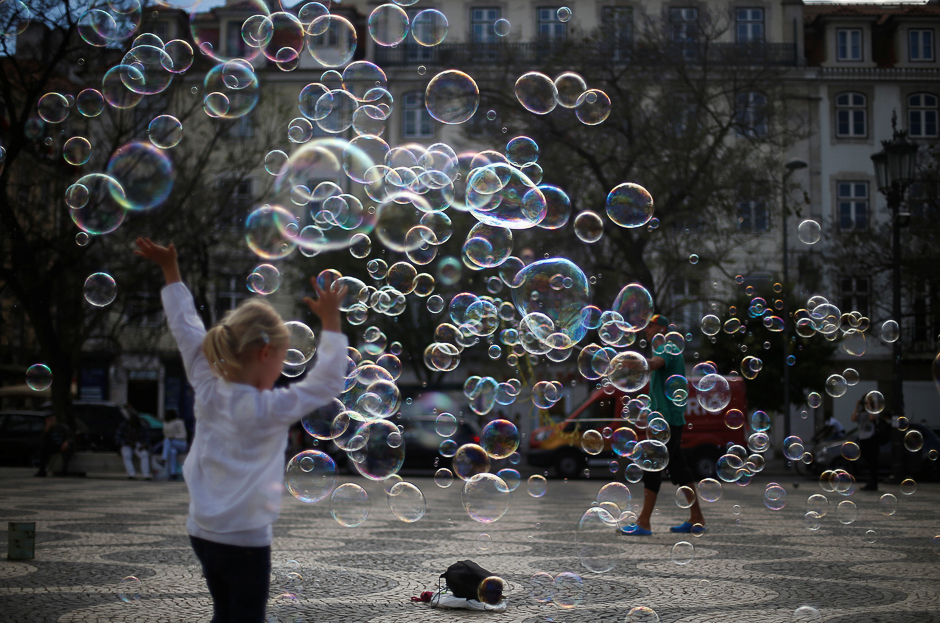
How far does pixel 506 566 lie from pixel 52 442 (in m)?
13.8

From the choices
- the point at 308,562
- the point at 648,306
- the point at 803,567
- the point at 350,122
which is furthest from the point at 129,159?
the point at 803,567

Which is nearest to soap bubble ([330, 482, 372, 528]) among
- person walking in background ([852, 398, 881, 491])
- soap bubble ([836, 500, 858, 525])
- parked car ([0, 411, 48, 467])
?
soap bubble ([836, 500, 858, 525])

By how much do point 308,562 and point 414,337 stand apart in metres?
22.6

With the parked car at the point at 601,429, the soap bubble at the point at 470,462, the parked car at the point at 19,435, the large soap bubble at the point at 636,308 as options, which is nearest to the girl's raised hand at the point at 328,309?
the soap bubble at the point at 470,462

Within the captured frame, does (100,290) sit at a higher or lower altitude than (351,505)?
higher

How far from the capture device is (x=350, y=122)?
10.1 meters

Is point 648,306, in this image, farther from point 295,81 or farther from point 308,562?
point 295,81

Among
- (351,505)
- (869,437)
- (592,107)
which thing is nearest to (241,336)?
(351,505)

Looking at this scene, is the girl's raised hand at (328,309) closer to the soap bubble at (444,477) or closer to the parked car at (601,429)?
the soap bubble at (444,477)

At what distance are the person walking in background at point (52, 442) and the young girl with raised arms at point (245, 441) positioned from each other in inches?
628

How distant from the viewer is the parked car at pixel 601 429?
17109mm

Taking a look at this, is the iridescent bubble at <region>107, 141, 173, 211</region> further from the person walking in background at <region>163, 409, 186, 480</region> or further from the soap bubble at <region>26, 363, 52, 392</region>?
the person walking in background at <region>163, 409, 186, 480</region>

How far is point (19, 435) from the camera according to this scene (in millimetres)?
20766

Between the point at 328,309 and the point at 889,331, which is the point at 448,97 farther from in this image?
the point at 328,309
